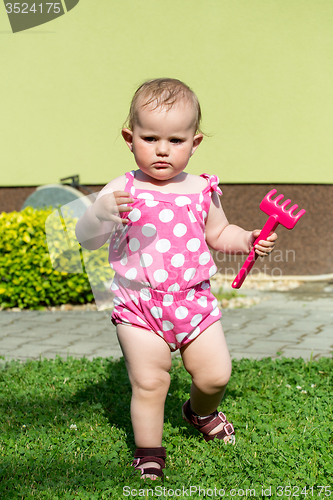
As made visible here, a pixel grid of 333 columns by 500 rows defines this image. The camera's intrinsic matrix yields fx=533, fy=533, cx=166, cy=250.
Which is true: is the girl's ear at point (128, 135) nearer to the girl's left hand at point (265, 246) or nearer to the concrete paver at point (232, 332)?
the girl's left hand at point (265, 246)

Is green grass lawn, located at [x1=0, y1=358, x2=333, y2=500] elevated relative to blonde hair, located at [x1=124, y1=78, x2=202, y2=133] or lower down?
lower down

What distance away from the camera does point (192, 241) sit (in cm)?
246

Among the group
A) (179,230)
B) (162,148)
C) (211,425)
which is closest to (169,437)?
(211,425)

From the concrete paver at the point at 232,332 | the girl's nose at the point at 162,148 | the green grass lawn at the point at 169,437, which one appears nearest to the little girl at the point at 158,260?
the girl's nose at the point at 162,148

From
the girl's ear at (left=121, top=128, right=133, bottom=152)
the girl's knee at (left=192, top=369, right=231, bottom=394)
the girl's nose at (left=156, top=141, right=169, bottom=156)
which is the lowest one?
the girl's knee at (left=192, top=369, right=231, bottom=394)

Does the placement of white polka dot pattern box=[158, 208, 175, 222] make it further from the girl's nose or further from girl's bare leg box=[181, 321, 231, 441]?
girl's bare leg box=[181, 321, 231, 441]

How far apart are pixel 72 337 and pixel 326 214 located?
512cm

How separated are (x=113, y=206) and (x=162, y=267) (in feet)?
1.20

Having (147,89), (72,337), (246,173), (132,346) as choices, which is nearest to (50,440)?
(132,346)

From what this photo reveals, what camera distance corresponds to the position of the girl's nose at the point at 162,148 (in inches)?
92.3

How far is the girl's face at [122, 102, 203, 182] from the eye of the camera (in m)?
2.32

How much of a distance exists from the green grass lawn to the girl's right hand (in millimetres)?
1158

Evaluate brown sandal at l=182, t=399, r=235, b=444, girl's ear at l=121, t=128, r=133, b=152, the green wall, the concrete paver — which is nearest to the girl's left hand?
girl's ear at l=121, t=128, r=133, b=152

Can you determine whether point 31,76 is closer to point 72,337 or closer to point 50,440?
point 72,337
